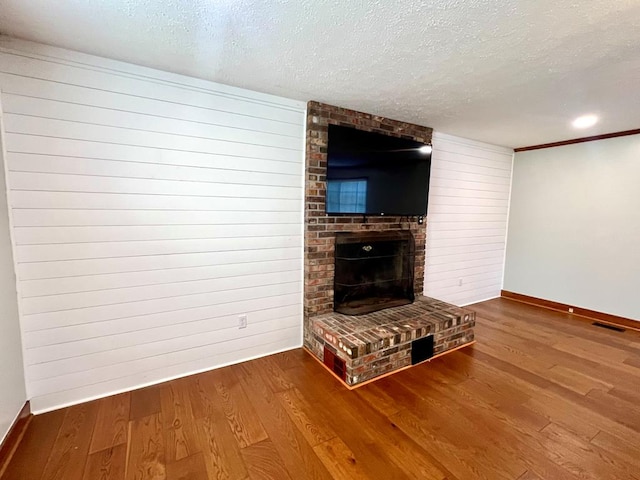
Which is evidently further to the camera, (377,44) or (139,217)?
(139,217)

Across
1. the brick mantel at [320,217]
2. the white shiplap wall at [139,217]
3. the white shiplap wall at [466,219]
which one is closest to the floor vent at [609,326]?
the white shiplap wall at [466,219]

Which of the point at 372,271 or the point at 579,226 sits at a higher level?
the point at 579,226

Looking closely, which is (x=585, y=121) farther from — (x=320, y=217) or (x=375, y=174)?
(x=320, y=217)

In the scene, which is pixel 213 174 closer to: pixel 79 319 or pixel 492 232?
pixel 79 319

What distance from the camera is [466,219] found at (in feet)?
13.7

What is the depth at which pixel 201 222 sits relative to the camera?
2.40 metres

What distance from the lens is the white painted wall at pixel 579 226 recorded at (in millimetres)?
3586

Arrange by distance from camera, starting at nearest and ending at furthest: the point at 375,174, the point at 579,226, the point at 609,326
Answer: the point at 375,174 → the point at 609,326 → the point at 579,226

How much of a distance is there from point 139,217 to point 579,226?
513 cm

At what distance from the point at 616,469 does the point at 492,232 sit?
3.37m

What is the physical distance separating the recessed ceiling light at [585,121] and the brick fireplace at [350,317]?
177 cm

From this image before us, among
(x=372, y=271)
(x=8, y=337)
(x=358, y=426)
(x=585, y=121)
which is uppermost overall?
(x=585, y=121)

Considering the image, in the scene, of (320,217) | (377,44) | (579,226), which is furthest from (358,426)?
(579,226)

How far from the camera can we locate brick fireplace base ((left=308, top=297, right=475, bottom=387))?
7.83 ft
